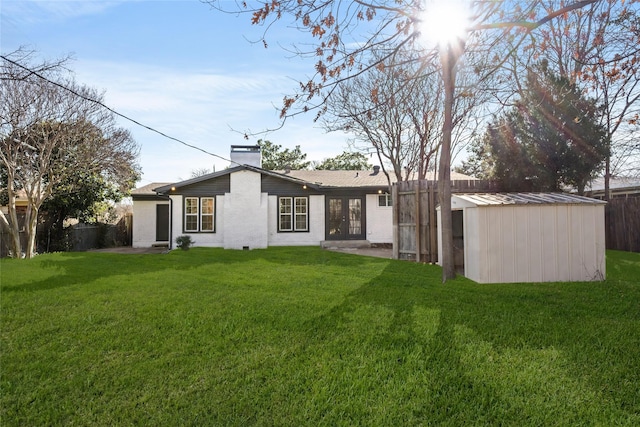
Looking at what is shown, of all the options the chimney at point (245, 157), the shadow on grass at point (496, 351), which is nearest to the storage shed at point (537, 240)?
the shadow on grass at point (496, 351)

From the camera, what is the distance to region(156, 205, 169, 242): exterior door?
17219 mm

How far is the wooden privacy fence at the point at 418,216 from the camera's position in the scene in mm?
9914

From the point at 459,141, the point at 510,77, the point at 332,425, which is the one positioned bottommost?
the point at 332,425

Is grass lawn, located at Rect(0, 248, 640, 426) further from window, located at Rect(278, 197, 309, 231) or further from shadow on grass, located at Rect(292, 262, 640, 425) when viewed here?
window, located at Rect(278, 197, 309, 231)

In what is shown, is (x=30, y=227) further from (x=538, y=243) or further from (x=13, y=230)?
(x=538, y=243)

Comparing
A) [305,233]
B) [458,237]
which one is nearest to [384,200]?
[305,233]

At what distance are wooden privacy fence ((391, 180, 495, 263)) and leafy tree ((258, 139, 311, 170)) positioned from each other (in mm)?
27677

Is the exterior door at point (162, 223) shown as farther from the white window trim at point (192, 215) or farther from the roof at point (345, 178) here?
the roof at point (345, 178)

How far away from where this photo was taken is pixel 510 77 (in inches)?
519

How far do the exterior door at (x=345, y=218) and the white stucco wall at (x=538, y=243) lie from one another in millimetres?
9125

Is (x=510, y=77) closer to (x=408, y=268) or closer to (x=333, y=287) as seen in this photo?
(x=408, y=268)

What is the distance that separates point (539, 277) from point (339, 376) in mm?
5615

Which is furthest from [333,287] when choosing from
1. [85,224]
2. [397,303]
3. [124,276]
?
[85,224]

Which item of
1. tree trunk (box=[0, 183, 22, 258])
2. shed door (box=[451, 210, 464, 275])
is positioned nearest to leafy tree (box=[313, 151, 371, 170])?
shed door (box=[451, 210, 464, 275])
